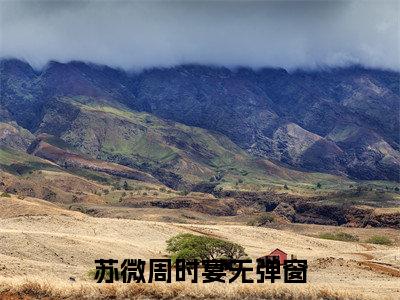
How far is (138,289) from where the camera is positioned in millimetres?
27500

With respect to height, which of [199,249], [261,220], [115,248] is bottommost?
[115,248]

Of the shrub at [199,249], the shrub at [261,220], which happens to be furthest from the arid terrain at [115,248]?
the shrub at [261,220]

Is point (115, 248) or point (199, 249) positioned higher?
point (199, 249)

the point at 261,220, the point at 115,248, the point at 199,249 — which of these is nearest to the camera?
the point at 199,249

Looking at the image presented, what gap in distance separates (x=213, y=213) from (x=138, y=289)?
162671 mm

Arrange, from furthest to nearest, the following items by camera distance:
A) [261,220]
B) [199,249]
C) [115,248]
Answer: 1. [261,220]
2. [115,248]
3. [199,249]

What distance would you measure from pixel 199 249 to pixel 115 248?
910cm

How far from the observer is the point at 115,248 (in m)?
59.1

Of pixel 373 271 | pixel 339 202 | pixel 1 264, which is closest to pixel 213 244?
pixel 373 271

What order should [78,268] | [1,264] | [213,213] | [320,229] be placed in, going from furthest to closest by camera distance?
1. [213,213]
2. [320,229]
3. [78,268]
4. [1,264]

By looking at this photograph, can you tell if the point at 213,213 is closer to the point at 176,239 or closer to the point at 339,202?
the point at 339,202

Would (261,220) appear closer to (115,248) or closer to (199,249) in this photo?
(115,248)

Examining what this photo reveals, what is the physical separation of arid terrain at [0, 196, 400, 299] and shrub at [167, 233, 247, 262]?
3.45 meters

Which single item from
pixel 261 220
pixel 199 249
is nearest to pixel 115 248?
pixel 199 249
